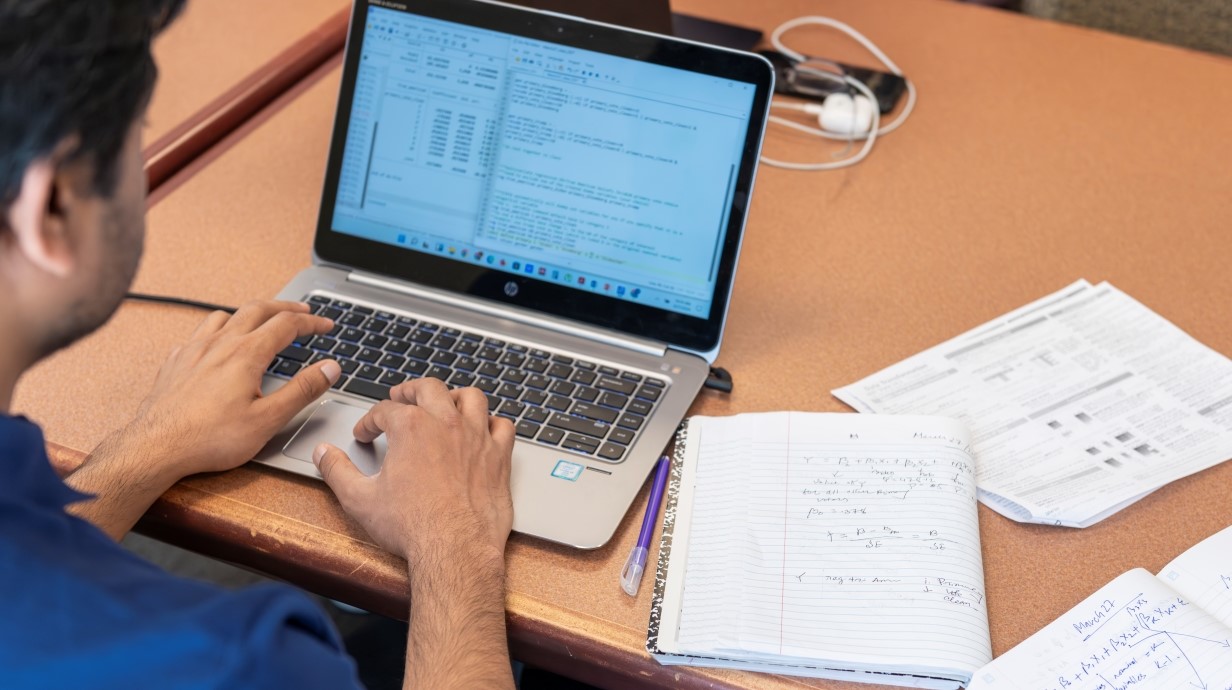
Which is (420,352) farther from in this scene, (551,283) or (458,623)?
(458,623)

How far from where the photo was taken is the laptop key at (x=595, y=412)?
3.09 feet

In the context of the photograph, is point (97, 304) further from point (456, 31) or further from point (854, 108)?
point (854, 108)

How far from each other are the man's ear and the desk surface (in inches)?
31.9

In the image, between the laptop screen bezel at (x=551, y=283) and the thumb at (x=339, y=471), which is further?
the laptop screen bezel at (x=551, y=283)

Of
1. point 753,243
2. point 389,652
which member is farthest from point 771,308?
point 389,652

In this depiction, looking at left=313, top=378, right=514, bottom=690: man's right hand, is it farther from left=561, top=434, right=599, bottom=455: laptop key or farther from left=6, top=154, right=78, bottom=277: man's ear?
left=6, top=154, right=78, bottom=277: man's ear

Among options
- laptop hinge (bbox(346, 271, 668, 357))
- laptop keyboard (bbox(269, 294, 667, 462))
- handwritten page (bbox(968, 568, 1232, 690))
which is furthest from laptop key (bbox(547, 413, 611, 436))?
handwritten page (bbox(968, 568, 1232, 690))

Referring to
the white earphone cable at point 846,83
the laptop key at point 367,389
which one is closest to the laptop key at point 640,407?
the laptop key at point 367,389

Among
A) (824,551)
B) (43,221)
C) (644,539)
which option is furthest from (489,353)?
(43,221)

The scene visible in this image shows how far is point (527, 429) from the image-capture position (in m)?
0.93

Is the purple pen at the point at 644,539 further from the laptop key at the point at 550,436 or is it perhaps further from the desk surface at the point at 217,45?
the desk surface at the point at 217,45

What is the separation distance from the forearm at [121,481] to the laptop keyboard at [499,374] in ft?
0.48

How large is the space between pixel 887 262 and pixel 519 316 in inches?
15.2

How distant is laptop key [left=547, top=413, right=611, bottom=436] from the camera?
0.93 m
